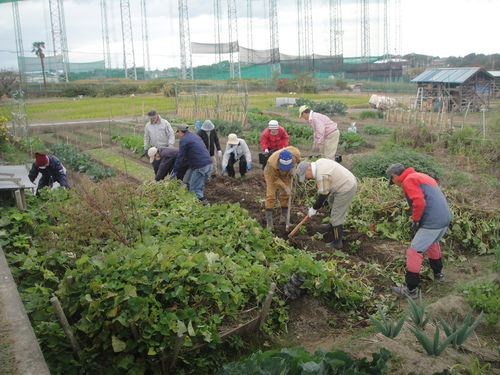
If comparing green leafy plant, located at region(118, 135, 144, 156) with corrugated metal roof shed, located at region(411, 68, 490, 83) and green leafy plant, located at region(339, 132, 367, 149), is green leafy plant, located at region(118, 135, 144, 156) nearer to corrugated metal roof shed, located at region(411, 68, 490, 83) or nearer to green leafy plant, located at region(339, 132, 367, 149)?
green leafy plant, located at region(339, 132, 367, 149)

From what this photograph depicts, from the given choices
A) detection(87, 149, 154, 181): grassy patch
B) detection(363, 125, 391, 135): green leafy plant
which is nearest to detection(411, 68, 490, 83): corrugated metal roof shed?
detection(363, 125, 391, 135): green leafy plant

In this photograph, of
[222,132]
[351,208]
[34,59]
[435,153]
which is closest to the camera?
[351,208]

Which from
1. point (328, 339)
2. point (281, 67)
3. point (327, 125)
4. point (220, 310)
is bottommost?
point (328, 339)

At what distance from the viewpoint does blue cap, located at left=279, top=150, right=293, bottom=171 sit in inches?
270

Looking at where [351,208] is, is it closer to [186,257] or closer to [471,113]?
[186,257]

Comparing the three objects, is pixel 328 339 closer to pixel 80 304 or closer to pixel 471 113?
pixel 80 304

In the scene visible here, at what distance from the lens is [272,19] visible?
5516cm

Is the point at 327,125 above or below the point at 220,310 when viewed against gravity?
above

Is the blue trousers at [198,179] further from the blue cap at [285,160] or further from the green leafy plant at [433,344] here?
the green leafy plant at [433,344]

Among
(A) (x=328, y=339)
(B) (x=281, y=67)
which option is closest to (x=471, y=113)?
(A) (x=328, y=339)

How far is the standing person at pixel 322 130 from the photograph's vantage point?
939cm

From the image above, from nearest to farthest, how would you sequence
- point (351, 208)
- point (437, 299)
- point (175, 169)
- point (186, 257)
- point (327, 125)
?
1. point (186, 257)
2. point (437, 299)
3. point (351, 208)
4. point (175, 169)
5. point (327, 125)

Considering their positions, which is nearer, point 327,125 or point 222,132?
point 327,125

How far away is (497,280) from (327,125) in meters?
4.88
